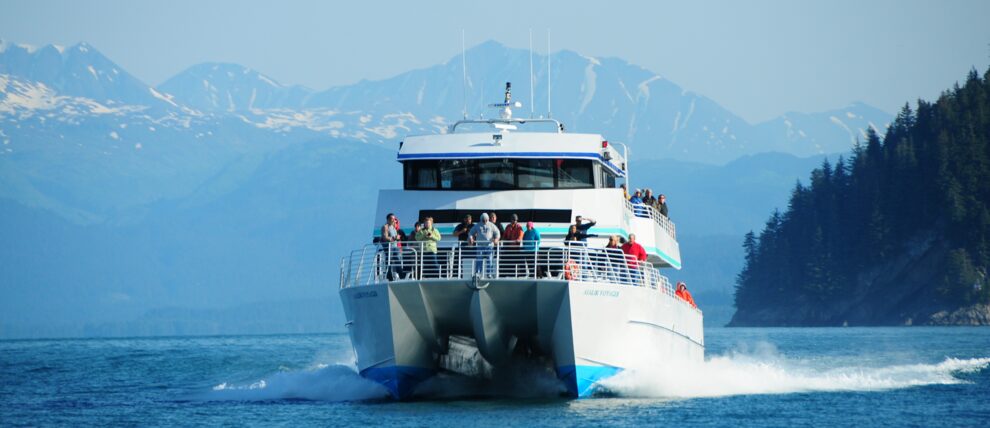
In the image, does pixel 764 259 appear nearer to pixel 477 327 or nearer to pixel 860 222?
pixel 860 222

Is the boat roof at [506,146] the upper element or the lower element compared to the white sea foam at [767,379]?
upper

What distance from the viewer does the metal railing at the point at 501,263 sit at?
30.7 metres

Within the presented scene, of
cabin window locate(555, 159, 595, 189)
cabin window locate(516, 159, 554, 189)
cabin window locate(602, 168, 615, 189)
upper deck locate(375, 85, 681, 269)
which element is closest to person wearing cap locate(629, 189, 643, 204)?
cabin window locate(602, 168, 615, 189)

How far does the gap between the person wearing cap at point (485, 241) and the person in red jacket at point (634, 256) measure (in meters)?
2.96

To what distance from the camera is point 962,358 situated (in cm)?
5284

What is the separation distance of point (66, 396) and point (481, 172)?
12.9 meters

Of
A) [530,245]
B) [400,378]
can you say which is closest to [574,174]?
[530,245]

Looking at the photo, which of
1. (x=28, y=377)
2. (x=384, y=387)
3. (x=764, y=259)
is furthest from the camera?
(x=764, y=259)

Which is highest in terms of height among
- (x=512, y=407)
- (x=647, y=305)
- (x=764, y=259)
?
(x=764, y=259)

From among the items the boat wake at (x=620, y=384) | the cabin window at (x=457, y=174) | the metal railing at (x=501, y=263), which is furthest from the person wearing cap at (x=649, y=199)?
the metal railing at (x=501, y=263)

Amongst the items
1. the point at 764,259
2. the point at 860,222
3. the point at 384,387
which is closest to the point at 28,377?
the point at 384,387

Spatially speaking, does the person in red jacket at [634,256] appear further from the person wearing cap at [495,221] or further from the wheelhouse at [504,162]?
the person wearing cap at [495,221]

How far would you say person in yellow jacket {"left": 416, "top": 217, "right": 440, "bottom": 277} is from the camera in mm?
31203

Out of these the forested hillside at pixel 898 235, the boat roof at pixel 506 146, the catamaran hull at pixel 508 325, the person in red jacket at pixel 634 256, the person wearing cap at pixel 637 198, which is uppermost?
the forested hillside at pixel 898 235
